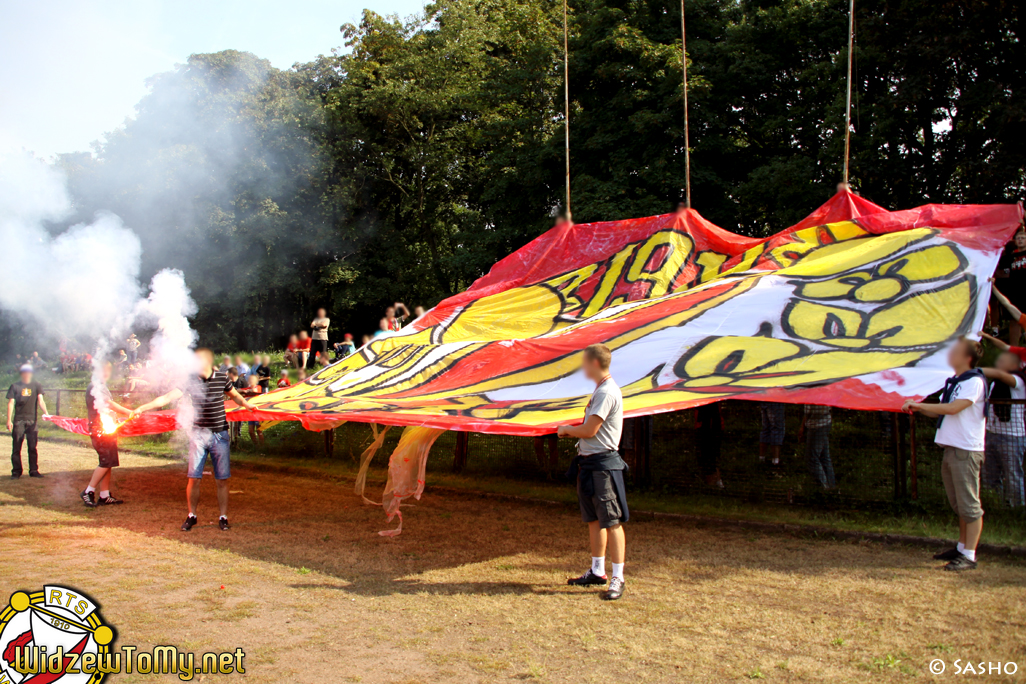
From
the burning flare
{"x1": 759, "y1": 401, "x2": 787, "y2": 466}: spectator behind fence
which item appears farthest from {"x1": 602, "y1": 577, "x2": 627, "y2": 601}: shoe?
the burning flare

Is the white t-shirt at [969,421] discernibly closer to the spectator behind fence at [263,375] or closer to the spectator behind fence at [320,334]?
the spectator behind fence at [263,375]

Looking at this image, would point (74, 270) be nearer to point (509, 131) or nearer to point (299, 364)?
point (299, 364)

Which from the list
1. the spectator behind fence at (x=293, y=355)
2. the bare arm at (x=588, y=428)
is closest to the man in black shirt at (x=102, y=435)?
the bare arm at (x=588, y=428)

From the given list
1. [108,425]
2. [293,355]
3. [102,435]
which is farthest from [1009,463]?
[293,355]

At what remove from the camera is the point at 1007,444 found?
7.16 metres

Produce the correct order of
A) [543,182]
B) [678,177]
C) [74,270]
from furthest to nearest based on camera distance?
[543,182], [678,177], [74,270]

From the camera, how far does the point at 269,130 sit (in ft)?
85.1

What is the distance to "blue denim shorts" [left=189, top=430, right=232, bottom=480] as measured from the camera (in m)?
7.56

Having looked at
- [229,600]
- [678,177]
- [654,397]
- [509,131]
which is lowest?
[229,600]

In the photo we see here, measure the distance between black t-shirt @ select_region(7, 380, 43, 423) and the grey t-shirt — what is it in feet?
32.9

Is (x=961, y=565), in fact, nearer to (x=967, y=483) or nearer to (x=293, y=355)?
(x=967, y=483)

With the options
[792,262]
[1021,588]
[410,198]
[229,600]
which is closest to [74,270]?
[229,600]

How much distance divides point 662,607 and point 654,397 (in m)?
Result: 2.08

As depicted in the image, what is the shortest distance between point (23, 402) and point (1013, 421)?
13.1m
